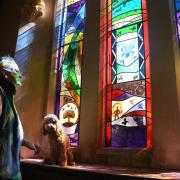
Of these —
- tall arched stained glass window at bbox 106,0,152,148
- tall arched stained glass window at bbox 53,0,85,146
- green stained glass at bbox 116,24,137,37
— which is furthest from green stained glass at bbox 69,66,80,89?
green stained glass at bbox 116,24,137,37

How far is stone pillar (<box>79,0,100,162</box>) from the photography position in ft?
5.53

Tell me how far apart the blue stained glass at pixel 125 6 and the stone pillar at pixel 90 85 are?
13cm

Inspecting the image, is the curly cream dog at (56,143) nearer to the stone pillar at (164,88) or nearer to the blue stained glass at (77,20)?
the stone pillar at (164,88)

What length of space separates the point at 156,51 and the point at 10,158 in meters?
1.04

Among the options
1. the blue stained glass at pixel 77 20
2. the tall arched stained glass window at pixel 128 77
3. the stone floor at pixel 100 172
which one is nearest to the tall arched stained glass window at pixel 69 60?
the blue stained glass at pixel 77 20

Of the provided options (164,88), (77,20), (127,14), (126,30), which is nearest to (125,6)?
(127,14)

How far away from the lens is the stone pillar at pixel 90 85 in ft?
5.53

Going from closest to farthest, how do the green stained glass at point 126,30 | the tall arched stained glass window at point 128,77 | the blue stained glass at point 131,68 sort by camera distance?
the tall arched stained glass window at point 128,77 < the blue stained glass at point 131,68 < the green stained glass at point 126,30

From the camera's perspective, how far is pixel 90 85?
5.91 feet

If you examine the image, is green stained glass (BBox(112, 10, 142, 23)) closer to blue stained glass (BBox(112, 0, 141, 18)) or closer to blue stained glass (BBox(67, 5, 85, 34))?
blue stained glass (BBox(112, 0, 141, 18))

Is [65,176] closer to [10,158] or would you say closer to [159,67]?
[10,158]

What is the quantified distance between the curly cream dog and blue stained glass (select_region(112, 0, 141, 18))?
973 mm

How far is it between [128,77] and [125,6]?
1.90 ft

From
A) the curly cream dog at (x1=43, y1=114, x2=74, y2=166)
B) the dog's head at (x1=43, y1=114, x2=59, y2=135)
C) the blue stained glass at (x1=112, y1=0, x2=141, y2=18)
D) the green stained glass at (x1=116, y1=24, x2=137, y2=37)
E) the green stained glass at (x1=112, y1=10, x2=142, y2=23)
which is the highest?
the blue stained glass at (x1=112, y1=0, x2=141, y2=18)
